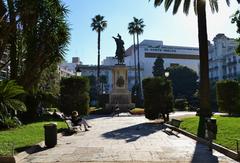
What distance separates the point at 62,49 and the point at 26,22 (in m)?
3.07

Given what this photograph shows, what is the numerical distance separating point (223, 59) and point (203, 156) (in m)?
101

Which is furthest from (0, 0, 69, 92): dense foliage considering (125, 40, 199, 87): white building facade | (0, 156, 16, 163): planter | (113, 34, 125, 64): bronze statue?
(125, 40, 199, 87): white building facade

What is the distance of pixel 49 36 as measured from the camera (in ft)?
73.8

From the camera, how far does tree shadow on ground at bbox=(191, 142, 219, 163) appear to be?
480 inches

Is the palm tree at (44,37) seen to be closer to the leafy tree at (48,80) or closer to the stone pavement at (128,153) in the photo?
the leafy tree at (48,80)

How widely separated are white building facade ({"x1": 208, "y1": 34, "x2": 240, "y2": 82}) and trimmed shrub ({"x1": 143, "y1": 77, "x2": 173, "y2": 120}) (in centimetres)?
7399

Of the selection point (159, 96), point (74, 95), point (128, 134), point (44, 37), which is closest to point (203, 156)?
point (128, 134)

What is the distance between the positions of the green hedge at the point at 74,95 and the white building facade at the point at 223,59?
249 feet

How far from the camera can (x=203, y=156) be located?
13.1 meters

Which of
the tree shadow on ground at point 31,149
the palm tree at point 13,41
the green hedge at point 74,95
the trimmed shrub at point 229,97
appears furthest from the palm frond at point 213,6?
the tree shadow on ground at point 31,149

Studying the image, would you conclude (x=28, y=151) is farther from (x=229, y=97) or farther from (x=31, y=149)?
(x=229, y=97)

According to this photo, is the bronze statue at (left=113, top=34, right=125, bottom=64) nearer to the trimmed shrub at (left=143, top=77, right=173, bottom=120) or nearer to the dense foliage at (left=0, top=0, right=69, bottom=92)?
the trimmed shrub at (left=143, top=77, right=173, bottom=120)

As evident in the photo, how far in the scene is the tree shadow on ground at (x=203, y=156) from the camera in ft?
40.0

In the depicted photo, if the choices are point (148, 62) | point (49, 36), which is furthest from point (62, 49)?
point (148, 62)
